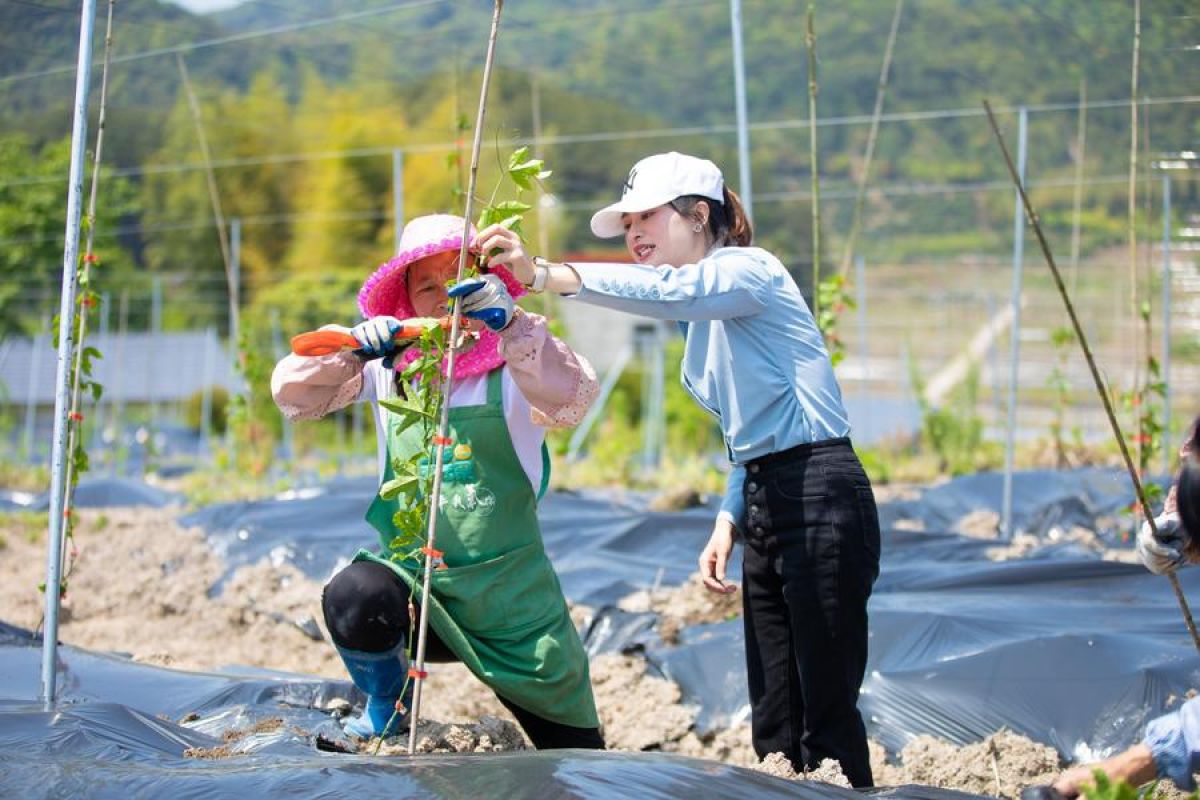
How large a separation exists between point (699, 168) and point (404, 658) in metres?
1.00

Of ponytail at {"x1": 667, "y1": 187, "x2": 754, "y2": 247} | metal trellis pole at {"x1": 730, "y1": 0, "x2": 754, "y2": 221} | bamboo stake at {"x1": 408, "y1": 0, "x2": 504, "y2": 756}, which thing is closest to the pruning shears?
bamboo stake at {"x1": 408, "y1": 0, "x2": 504, "y2": 756}

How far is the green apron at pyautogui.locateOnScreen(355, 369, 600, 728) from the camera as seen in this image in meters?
2.39

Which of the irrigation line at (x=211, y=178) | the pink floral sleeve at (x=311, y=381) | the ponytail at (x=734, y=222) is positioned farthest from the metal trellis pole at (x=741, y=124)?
the pink floral sleeve at (x=311, y=381)

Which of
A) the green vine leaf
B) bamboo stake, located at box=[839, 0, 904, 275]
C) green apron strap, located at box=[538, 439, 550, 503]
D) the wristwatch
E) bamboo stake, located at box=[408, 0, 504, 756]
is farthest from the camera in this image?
bamboo stake, located at box=[839, 0, 904, 275]

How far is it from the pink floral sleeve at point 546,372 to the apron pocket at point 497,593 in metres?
0.26

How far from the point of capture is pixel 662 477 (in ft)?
27.5

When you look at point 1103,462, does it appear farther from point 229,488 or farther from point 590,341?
point 590,341

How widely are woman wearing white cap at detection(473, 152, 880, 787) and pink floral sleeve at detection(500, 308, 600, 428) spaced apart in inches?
8.8

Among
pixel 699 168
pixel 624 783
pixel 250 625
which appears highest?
pixel 699 168

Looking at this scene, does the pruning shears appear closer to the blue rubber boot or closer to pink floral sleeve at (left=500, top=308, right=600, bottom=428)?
pink floral sleeve at (left=500, top=308, right=600, bottom=428)

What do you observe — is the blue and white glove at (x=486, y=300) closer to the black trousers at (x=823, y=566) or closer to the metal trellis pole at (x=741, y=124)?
the black trousers at (x=823, y=566)

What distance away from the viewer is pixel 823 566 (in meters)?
2.29

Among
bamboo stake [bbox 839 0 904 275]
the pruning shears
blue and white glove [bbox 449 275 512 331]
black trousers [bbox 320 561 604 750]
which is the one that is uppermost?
bamboo stake [bbox 839 0 904 275]

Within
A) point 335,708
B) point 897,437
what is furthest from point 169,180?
point 335,708
